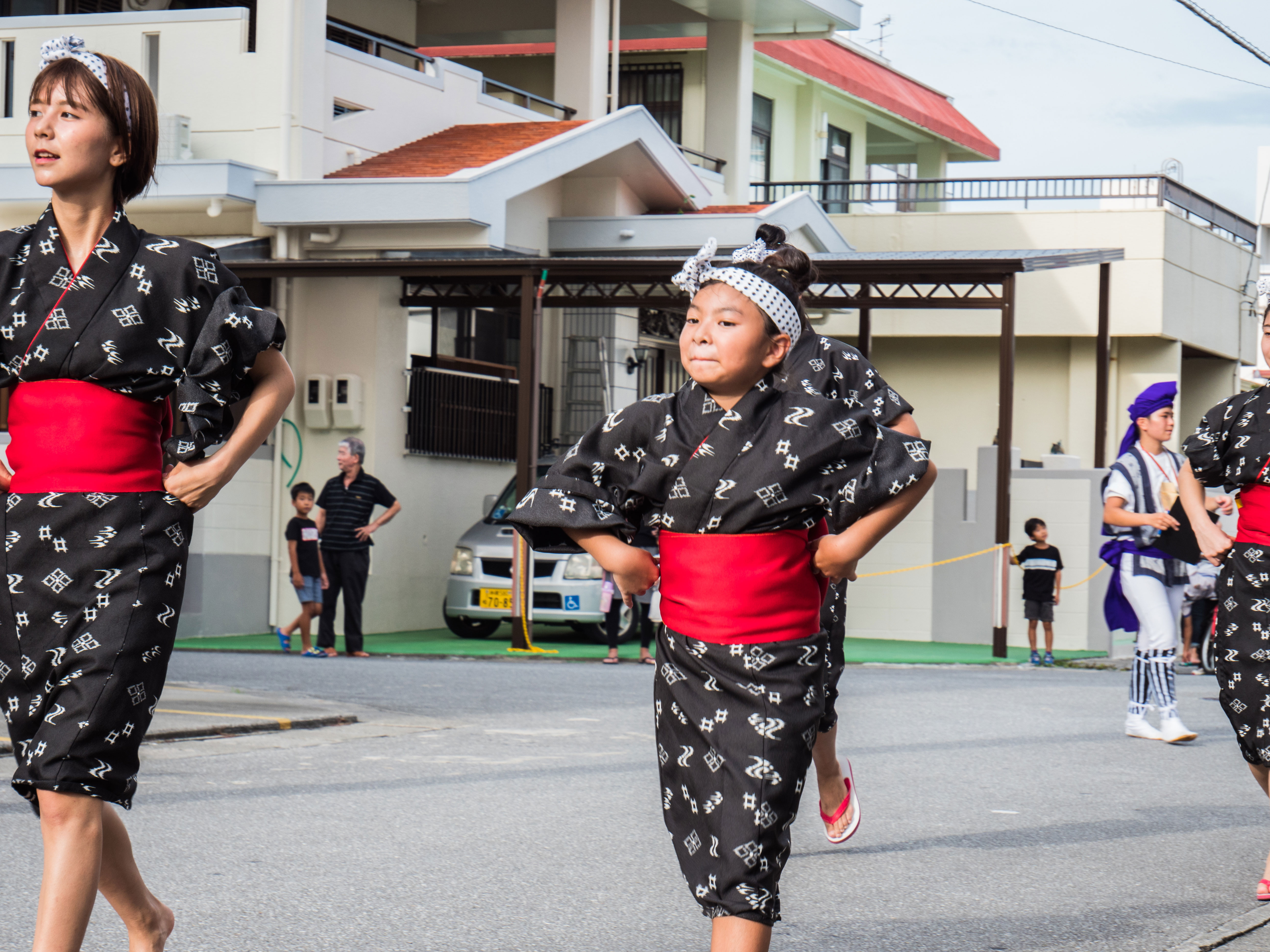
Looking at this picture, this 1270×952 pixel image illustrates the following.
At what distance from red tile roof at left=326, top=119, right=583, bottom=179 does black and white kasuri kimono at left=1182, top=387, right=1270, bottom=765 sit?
11661 millimetres

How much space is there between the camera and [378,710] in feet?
34.4

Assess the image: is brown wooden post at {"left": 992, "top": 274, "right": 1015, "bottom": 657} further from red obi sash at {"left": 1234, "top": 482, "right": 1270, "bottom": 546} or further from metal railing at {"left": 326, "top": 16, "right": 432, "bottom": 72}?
red obi sash at {"left": 1234, "top": 482, "right": 1270, "bottom": 546}

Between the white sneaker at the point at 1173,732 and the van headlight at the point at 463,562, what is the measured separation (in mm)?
8489

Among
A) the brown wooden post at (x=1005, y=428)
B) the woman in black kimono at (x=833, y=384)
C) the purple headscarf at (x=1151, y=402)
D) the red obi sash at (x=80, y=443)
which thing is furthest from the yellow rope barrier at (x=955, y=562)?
the red obi sash at (x=80, y=443)

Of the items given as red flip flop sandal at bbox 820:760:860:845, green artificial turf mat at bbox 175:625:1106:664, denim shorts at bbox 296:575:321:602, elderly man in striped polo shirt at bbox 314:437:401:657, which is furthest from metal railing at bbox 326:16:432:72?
red flip flop sandal at bbox 820:760:860:845

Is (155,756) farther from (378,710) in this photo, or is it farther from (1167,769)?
(1167,769)

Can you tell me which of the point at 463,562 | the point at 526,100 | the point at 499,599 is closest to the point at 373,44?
the point at 526,100

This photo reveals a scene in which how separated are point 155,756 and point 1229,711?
15.9ft

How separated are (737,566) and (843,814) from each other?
247 cm

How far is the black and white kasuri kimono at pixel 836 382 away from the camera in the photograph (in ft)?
16.7

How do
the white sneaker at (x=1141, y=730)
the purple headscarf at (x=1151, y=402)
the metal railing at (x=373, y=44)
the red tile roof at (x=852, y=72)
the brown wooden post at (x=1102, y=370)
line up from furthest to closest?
the red tile roof at (x=852, y=72) → the brown wooden post at (x=1102, y=370) → the metal railing at (x=373, y=44) → the white sneaker at (x=1141, y=730) → the purple headscarf at (x=1151, y=402)

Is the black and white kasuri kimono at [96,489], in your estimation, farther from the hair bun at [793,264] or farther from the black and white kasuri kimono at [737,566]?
the hair bun at [793,264]

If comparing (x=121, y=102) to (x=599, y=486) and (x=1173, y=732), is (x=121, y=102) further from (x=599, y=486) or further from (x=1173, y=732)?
(x=1173, y=732)

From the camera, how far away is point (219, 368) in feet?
11.4
